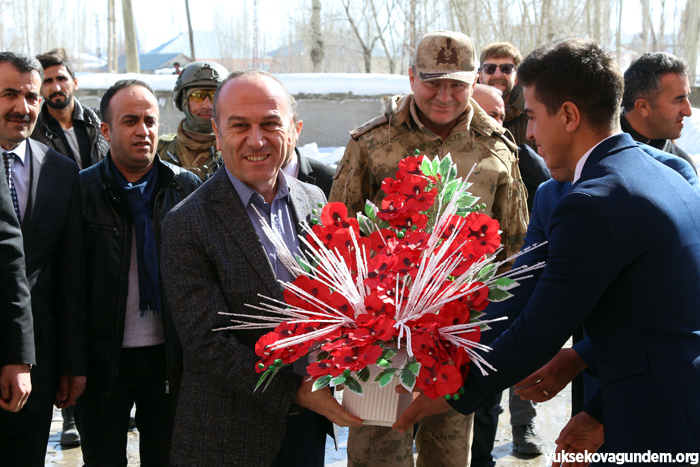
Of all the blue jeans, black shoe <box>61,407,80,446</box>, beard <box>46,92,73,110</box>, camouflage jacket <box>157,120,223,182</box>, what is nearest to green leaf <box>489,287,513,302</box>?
the blue jeans

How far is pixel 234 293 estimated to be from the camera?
2.05 metres

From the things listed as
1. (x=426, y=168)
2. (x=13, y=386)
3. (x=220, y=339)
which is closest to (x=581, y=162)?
(x=426, y=168)

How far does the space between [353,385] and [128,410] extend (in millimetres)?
1528

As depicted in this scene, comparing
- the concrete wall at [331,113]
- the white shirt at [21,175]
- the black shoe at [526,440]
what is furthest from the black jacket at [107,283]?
the concrete wall at [331,113]

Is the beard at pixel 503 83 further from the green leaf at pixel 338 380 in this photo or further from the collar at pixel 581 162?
the green leaf at pixel 338 380

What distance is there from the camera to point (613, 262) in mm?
1679

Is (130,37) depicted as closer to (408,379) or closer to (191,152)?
(191,152)

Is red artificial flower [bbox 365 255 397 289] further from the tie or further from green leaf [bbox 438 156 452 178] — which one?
the tie

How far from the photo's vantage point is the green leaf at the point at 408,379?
5.69ft

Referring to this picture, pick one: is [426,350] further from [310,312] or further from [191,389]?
[191,389]

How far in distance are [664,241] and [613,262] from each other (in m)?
0.13

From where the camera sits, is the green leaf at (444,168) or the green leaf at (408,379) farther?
the green leaf at (444,168)

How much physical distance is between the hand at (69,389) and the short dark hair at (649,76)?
2.95 meters

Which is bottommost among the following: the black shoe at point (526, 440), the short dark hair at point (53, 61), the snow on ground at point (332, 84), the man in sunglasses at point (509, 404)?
the black shoe at point (526, 440)
